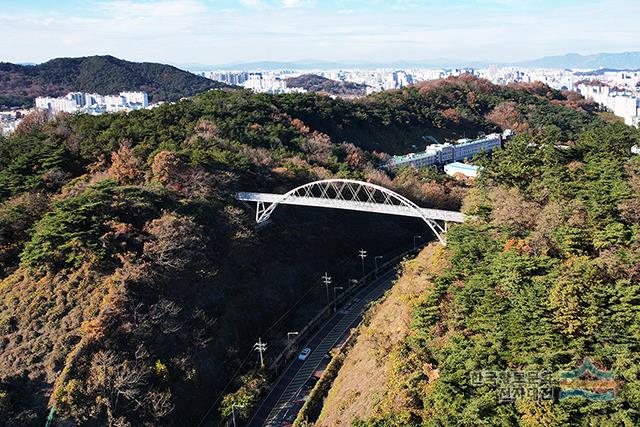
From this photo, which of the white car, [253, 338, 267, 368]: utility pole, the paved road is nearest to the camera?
the paved road

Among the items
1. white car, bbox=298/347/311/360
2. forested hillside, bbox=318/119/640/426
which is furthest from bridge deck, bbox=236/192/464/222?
white car, bbox=298/347/311/360

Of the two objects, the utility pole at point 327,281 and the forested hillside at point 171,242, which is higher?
the forested hillside at point 171,242

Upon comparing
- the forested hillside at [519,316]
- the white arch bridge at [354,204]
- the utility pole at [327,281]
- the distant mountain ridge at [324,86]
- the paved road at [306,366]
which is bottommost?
the paved road at [306,366]

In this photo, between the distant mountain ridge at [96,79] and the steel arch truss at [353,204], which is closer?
the steel arch truss at [353,204]

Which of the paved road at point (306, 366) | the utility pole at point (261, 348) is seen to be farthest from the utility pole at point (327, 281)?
the utility pole at point (261, 348)

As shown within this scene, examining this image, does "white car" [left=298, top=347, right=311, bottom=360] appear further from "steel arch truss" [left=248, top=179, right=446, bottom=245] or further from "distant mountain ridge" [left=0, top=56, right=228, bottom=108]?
"distant mountain ridge" [left=0, top=56, right=228, bottom=108]

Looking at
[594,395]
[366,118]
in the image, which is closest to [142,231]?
[594,395]

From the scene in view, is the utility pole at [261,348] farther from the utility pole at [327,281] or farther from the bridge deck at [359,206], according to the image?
the bridge deck at [359,206]
